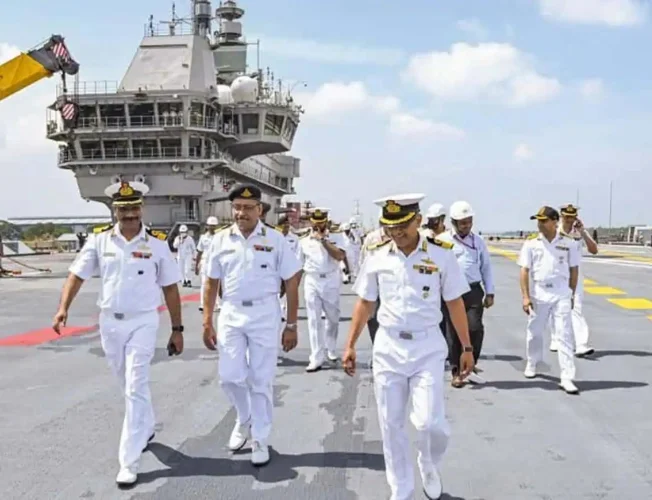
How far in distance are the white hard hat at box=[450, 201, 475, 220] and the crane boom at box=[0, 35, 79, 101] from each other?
18.9 metres

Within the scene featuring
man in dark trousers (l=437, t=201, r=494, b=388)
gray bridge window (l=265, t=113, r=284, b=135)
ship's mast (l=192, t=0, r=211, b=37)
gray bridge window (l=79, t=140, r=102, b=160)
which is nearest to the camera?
man in dark trousers (l=437, t=201, r=494, b=388)

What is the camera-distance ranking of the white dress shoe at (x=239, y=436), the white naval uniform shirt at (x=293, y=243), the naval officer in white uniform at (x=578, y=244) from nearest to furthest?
1. the white dress shoe at (x=239, y=436)
2. the naval officer in white uniform at (x=578, y=244)
3. the white naval uniform shirt at (x=293, y=243)

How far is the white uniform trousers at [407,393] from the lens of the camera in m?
3.89

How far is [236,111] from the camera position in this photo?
49.8 m

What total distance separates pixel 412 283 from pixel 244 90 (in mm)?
47453

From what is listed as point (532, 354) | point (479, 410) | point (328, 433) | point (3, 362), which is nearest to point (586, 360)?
point (532, 354)

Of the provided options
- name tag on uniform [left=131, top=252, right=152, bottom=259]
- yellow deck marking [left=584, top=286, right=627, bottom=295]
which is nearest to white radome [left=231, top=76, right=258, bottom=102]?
yellow deck marking [left=584, top=286, right=627, bottom=295]

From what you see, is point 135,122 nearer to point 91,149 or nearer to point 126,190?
point 91,149

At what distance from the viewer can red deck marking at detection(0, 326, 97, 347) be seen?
10.2 meters

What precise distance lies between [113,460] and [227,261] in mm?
1517

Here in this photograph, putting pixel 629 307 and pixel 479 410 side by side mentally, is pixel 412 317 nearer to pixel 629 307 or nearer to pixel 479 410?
pixel 479 410

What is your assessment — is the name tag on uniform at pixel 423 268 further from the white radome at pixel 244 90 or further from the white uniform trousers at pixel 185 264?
the white radome at pixel 244 90

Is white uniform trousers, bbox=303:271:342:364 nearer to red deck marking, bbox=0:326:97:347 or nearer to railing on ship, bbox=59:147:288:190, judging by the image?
red deck marking, bbox=0:326:97:347

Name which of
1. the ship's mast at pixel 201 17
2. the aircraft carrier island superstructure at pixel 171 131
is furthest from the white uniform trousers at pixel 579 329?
the ship's mast at pixel 201 17
